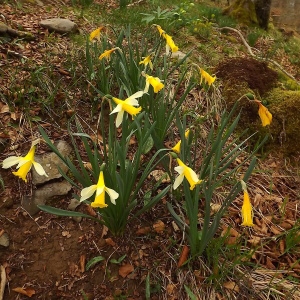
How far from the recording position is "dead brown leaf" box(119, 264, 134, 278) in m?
1.74

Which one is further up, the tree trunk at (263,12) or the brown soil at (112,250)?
the tree trunk at (263,12)

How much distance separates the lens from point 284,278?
5.85 feet

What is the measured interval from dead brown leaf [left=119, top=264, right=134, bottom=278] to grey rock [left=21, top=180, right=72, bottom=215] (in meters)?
0.62

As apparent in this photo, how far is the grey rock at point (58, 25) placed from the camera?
3.52 meters

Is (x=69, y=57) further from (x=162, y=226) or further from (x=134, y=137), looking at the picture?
(x=162, y=226)

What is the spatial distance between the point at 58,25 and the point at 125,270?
9.38 feet

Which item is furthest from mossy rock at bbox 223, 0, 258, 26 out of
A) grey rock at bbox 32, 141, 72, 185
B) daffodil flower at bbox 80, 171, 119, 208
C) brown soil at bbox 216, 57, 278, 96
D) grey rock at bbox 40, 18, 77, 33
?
daffodil flower at bbox 80, 171, 119, 208

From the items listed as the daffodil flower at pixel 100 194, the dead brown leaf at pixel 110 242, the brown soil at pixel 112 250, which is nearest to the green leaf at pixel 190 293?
the brown soil at pixel 112 250

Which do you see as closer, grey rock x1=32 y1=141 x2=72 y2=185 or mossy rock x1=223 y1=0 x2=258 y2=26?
grey rock x1=32 y1=141 x2=72 y2=185

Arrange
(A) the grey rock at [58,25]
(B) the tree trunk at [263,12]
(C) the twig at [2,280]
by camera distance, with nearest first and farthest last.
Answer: (C) the twig at [2,280], (A) the grey rock at [58,25], (B) the tree trunk at [263,12]

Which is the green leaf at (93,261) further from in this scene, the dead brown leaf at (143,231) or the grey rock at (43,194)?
the grey rock at (43,194)

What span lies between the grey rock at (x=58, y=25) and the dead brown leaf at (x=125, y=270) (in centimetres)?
276

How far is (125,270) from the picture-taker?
175cm

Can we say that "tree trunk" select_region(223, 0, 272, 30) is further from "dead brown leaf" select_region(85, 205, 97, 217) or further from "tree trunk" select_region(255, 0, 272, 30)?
"dead brown leaf" select_region(85, 205, 97, 217)
